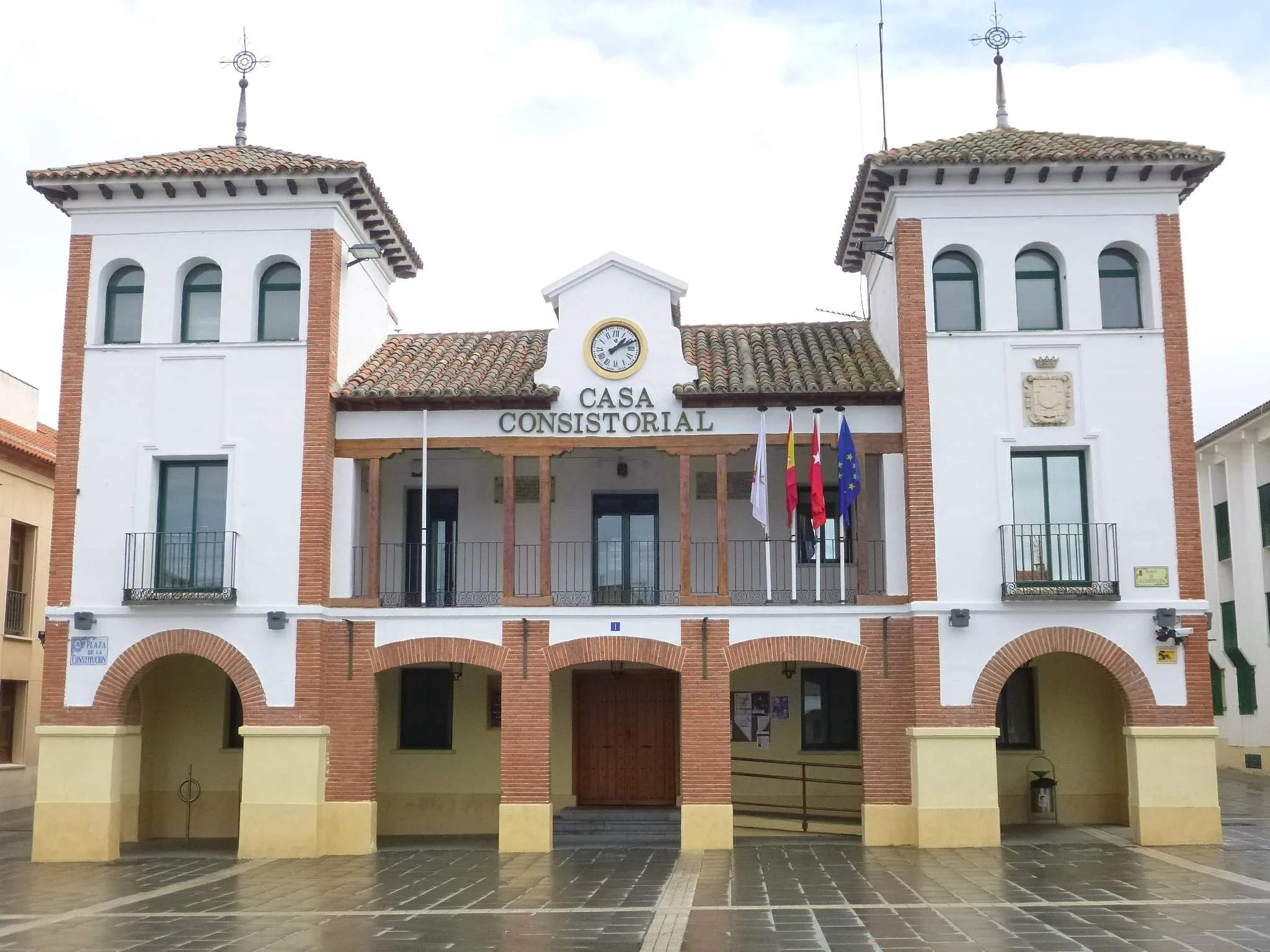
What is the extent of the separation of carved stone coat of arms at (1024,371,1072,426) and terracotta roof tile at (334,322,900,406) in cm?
193

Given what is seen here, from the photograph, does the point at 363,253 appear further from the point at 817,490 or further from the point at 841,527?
the point at 841,527

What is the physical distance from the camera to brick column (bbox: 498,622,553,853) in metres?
19.2

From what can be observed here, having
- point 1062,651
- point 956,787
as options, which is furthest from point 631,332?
point 956,787

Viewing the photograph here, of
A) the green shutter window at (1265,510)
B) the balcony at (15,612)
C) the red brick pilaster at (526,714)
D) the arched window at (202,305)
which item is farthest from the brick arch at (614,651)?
the green shutter window at (1265,510)

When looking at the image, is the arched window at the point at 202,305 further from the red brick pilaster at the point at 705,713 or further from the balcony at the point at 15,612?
the balcony at the point at 15,612

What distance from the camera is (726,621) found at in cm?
1958

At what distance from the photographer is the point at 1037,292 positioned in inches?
789

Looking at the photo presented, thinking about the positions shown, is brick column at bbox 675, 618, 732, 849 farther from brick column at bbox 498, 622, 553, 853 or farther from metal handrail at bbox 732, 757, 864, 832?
metal handrail at bbox 732, 757, 864, 832

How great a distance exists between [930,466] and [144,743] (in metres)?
12.9

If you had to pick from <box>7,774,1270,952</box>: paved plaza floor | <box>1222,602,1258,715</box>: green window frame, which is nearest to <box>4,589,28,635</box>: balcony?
<box>7,774,1270,952</box>: paved plaza floor

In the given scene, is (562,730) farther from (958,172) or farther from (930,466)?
(958,172)

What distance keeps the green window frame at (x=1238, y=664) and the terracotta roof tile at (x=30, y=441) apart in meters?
26.5

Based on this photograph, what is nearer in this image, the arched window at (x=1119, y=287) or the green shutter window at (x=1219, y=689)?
the arched window at (x=1119, y=287)

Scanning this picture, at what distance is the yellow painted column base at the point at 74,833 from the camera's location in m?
18.9
